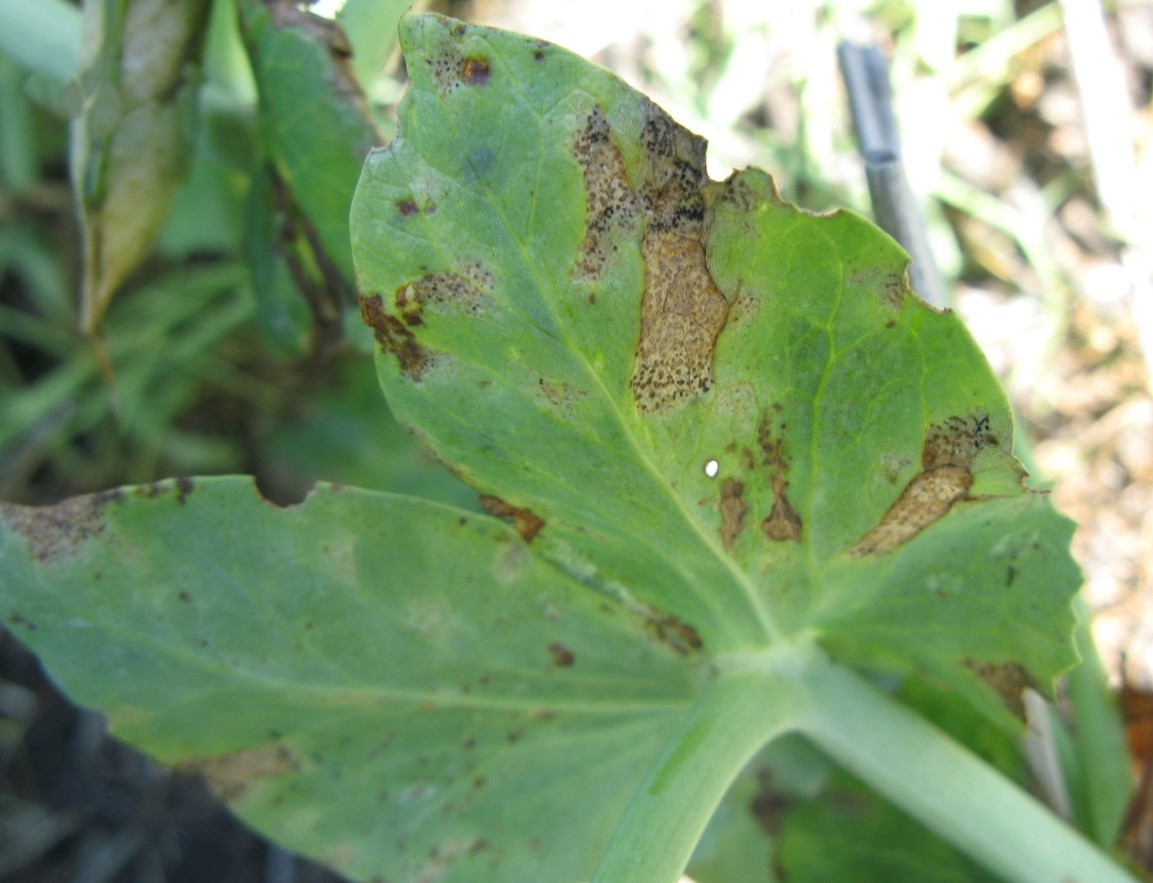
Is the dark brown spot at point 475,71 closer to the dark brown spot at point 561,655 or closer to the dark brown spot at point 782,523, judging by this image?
the dark brown spot at point 782,523

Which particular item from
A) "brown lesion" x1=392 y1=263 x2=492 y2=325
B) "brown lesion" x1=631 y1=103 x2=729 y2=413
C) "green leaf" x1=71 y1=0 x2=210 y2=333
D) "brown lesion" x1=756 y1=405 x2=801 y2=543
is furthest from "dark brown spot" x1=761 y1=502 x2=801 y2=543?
"green leaf" x1=71 y1=0 x2=210 y2=333

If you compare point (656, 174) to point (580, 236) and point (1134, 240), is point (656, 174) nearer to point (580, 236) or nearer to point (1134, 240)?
point (580, 236)

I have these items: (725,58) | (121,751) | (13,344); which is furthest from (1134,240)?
(13,344)

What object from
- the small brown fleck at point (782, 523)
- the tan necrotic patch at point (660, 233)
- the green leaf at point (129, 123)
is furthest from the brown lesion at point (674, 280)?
the green leaf at point (129, 123)

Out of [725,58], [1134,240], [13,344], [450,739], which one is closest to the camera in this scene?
[450,739]

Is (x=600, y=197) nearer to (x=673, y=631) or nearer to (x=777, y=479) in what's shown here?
(x=777, y=479)

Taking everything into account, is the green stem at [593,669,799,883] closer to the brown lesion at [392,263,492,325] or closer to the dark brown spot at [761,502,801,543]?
the dark brown spot at [761,502,801,543]

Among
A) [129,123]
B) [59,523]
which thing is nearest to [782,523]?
[59,523]
